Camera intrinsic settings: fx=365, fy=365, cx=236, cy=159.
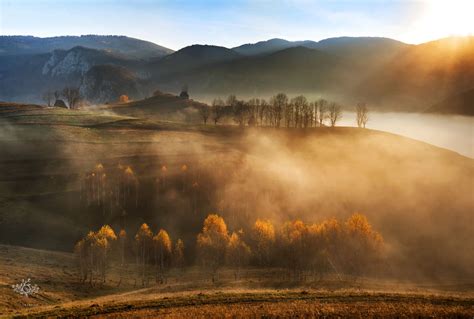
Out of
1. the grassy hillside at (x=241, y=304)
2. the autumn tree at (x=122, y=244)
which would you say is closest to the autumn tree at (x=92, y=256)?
the autumn tree at (x=122, y=244)

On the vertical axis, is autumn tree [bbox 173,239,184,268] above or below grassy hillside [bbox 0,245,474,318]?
below

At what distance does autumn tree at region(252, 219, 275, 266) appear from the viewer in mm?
94500

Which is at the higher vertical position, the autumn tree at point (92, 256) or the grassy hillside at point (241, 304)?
the grassy hillside at point (241, 304)

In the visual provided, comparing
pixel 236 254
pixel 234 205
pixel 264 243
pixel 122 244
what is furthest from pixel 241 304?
pixel 234 205

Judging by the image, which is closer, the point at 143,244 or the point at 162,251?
the point at 162,251

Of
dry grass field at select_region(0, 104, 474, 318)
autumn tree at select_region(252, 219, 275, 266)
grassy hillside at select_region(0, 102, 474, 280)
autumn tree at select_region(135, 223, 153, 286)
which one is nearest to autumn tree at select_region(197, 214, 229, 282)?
dry grass field at select_region(0, 104, 474, 318)

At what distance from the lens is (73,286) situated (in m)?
65.9

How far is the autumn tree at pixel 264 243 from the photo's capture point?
310 feet

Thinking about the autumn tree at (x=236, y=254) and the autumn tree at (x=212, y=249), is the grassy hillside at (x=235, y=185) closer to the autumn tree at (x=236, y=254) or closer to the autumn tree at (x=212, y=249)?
the autumn tree at (x=212, y=249)

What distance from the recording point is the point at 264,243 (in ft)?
311

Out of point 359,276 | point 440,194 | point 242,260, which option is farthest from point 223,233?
point 440,194

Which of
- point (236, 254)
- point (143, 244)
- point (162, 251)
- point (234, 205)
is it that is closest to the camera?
point (236, 254)

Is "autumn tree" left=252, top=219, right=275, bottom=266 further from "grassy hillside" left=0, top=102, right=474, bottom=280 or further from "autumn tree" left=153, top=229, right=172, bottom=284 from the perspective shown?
"autumn tree" left=153, top=229, right=172, bottom=284

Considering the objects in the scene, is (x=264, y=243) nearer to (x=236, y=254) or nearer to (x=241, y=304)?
(x=236, y=254)
